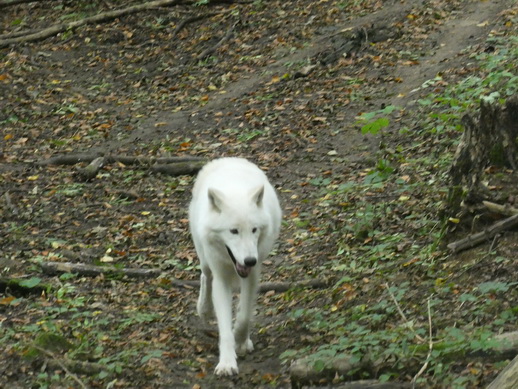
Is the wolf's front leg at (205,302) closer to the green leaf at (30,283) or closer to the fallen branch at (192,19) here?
the green leaf at (30,283)

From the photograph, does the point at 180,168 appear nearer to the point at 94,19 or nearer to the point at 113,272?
the point at 113,272

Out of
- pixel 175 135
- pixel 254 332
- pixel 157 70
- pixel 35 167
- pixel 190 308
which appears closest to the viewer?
pixel 254 332

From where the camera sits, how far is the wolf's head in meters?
6.05

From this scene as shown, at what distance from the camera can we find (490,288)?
5730mm

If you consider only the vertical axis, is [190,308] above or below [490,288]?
below

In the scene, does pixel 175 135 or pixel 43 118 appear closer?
pixel 175 135

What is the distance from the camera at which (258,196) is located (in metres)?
6.18

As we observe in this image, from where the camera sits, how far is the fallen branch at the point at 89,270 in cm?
832

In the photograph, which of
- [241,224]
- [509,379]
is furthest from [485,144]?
[509,379]

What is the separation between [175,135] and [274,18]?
5508 millimetres

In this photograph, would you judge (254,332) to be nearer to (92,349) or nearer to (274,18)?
(92,349)

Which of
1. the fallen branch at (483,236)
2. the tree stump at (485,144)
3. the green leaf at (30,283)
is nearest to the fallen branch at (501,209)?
the fallen branch at (483,236)

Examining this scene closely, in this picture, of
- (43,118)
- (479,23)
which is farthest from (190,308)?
(479,23)

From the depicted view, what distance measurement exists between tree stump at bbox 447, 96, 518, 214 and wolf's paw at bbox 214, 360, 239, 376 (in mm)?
2382
